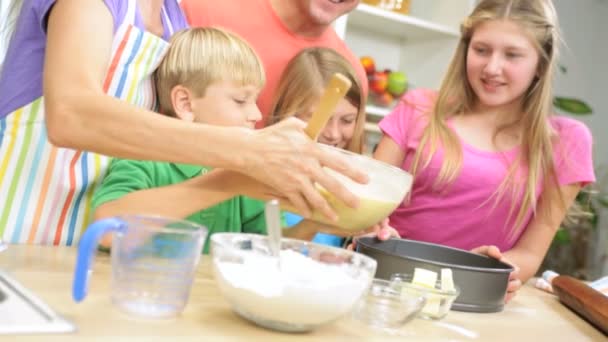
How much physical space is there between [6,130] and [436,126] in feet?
3.69

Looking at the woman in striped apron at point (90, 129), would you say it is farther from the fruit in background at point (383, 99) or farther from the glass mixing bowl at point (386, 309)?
the fruit in background at point (383, 99)

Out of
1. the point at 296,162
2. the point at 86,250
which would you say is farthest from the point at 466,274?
the point at 86,250

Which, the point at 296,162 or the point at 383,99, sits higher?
the point at 296,162

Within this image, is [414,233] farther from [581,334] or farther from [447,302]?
[447,302]

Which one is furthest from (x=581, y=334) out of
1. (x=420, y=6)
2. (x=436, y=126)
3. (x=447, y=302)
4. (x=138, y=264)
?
(x=420, y=6)

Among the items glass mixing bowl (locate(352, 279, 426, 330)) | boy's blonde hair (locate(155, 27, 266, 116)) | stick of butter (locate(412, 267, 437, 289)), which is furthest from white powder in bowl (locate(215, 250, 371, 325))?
boy's blonde hair (locate(155, 27, 266, 116))

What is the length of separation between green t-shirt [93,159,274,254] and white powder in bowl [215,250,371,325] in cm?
50

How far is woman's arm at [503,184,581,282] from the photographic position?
1813 millimetres

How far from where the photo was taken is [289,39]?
6.64 feet

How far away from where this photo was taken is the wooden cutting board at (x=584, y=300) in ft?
3.83

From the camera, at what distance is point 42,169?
1.32m

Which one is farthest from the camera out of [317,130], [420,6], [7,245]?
[420,6]

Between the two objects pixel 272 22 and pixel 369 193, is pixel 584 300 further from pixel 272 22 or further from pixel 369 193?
pixel 272 22

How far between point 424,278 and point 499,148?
0.96m
